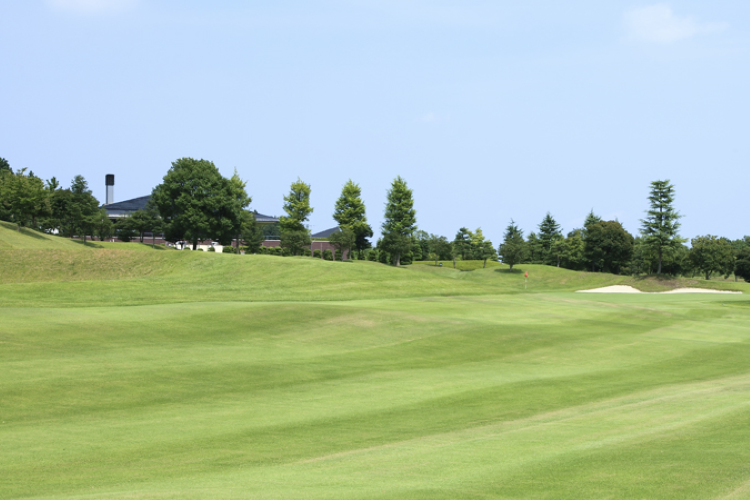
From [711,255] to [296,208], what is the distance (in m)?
69.8

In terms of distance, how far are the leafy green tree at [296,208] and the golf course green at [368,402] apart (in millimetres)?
54387

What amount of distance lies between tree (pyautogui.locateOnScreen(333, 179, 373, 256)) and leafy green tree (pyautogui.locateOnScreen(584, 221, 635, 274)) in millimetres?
34705

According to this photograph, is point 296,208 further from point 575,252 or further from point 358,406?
point 358,406

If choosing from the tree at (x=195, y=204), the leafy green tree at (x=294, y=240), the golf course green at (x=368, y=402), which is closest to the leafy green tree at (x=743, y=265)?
the leafy green tree at (x=294, y=240)

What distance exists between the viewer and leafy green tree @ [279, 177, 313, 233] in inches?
3752

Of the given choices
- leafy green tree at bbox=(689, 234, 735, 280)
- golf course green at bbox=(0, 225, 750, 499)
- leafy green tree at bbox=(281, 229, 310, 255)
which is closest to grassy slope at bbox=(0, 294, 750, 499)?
golf course green at bbox=(0, 225, 750, 499)

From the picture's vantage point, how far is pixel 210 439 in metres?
13.6

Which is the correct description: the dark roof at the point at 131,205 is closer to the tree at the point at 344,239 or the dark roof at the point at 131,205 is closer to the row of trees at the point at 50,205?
the row of trees at the point at 50,205

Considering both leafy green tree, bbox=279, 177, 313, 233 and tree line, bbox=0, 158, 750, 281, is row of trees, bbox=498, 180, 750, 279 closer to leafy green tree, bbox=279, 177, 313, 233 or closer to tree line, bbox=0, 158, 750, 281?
tree line, bbox=0, 158, 750, 281

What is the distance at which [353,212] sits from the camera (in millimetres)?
96625

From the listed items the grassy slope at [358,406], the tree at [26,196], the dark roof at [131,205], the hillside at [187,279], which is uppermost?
the dark roof at [131,205]

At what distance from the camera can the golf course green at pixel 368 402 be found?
1009 centimetres

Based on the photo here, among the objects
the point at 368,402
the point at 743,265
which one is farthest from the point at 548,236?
the point at 368,402

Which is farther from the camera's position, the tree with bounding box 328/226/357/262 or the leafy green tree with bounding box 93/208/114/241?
the leafy green tree with bounding box 93/208/114/241
